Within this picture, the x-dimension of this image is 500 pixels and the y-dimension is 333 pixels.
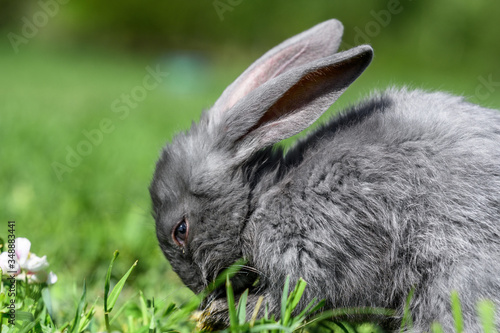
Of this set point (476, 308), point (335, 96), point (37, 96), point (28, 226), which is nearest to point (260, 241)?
point (335, 96)

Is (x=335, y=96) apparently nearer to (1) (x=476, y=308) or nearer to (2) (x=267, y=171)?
(2) (x=267, y=171)

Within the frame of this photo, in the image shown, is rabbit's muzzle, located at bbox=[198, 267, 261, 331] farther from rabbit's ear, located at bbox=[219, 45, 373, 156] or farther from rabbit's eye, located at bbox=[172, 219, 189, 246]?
rabbit's ear, located at bbox=[219, 45, 373, 156]

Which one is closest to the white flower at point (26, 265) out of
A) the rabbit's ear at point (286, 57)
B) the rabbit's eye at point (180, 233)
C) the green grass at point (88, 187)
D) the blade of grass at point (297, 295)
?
the green grass at point (88, 187)

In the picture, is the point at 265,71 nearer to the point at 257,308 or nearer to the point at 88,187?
the point at 257,308

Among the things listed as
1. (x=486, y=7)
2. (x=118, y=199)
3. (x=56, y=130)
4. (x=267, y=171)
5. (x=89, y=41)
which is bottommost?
(x=486, y=7)

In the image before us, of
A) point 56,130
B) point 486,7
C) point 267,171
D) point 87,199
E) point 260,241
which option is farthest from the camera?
point 486,7
